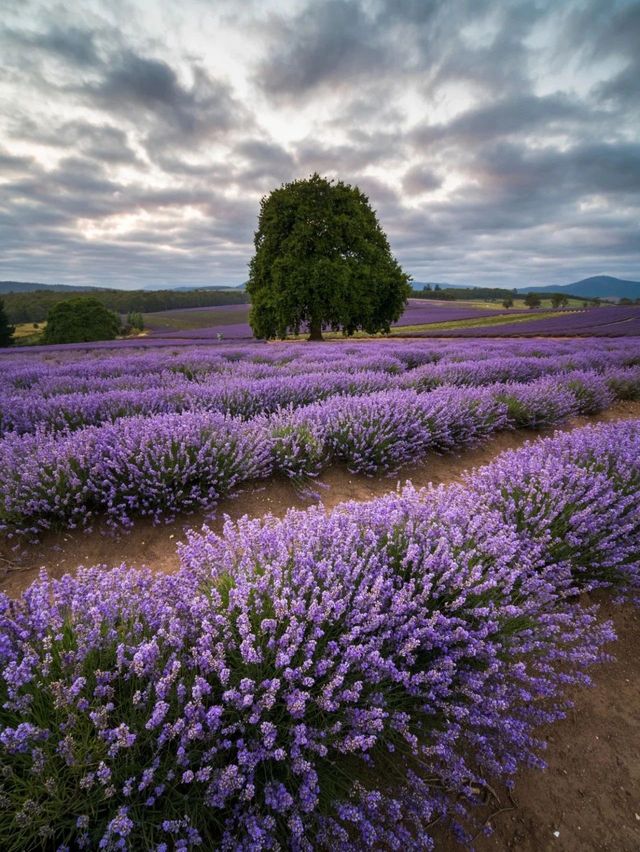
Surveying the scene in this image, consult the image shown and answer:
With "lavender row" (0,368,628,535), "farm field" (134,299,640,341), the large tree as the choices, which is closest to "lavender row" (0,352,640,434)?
"lavender row" (0,368,628,535)

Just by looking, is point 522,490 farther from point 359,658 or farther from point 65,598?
point 65,598

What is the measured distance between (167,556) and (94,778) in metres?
1.55

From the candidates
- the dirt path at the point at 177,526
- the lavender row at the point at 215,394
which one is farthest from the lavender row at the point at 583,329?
the dirt path at the point at 177,526

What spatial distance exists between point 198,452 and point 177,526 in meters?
0.53

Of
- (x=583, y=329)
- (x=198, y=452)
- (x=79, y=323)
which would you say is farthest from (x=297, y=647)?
(x=79, y=323)

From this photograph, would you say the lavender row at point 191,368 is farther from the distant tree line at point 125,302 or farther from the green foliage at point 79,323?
the distant tree line at point 125,302

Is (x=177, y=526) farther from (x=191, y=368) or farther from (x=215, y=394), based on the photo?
(x=191, y=368)

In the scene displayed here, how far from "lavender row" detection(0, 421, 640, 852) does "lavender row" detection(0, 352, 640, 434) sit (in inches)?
99.4

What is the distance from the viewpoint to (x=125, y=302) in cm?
6197

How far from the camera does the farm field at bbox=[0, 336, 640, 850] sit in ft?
3.62

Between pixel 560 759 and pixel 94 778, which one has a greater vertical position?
pixel 94 778

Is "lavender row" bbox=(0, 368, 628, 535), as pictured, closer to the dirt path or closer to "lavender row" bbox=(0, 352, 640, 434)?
the dirt path

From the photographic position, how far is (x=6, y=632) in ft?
4.38

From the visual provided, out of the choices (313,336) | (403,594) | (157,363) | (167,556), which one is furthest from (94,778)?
(313,336)
